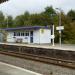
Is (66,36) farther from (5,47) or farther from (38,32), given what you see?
(5,47)

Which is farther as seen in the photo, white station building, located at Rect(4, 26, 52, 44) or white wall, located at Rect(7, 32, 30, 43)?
white wall, located at Rect(7, 32, 30, 43)

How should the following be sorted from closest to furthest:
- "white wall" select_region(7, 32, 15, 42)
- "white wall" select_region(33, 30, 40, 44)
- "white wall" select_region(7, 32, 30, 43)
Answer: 1. "white wall" select_region(33, 30, 40, 44)
2. "white wall" select_region(7, 32, 30, 43)
3. "white wall" select_region(7, 32, 15, 42)

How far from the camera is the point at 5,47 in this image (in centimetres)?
2900

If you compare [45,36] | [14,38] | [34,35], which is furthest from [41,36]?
[14,38]

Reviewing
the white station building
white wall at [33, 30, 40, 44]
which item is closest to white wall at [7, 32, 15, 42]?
the white station building

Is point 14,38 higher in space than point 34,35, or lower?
lower

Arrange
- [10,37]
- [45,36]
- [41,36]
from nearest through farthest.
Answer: [41,36]
[45,36]
[10,37]

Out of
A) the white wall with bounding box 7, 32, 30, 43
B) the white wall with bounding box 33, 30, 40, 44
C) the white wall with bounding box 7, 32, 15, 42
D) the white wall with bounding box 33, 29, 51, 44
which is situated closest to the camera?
the white wall with bounding box 33, 29, 51, 44

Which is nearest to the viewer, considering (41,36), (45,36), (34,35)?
(41,36)

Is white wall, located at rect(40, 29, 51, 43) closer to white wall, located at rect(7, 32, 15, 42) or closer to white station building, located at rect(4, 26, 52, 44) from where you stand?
white station building, located at rect(4, 26, 52, 44)

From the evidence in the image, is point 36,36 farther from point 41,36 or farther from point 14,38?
point 14,38

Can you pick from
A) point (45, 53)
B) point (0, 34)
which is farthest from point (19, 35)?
point (45, 53)

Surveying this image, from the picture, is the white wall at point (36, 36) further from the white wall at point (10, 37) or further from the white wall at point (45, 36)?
the white wall at point (10, 37)

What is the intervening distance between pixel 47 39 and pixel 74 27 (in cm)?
988
